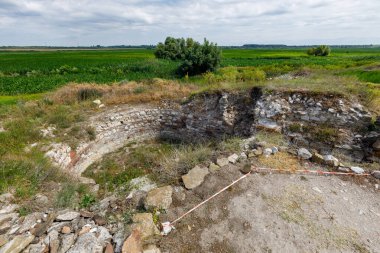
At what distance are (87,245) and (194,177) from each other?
2323 mm

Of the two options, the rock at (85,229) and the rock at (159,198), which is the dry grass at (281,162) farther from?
the rock at (85,229)

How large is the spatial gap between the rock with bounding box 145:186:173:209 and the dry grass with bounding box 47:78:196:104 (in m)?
7.60

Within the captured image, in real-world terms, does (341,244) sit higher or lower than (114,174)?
higher

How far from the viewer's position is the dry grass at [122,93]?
1190 cm

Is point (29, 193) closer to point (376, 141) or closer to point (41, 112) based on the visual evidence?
point (41, 112)

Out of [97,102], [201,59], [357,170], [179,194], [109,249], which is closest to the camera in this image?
[109,249]

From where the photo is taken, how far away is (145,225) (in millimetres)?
3789

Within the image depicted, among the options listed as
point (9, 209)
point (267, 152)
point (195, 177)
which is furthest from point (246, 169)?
point (9, 209)

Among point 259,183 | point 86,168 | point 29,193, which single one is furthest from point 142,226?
point 86,168

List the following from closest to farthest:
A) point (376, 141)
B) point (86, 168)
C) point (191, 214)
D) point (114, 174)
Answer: point (191, 214)
point (376, 141)
point (114, 174)
point (86, 168)

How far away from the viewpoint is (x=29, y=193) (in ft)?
16.8

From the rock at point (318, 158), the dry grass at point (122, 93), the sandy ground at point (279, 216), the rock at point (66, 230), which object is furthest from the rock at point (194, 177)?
the dry grass at point (122, 93)

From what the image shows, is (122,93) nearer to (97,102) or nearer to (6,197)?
(97,102)

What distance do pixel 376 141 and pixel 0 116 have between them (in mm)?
12568
